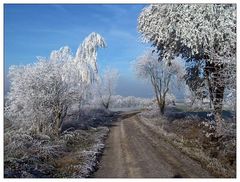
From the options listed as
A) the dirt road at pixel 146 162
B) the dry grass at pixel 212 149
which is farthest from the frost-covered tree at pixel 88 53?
the dirt road at pixel 146 162

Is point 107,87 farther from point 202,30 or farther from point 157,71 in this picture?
point 202,30

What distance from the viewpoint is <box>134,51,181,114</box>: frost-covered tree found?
54938 mm

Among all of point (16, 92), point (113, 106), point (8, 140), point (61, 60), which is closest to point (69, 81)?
point (61, 60)

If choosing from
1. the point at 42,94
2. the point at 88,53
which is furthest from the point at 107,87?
the point at 42,94

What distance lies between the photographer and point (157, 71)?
56.7 m

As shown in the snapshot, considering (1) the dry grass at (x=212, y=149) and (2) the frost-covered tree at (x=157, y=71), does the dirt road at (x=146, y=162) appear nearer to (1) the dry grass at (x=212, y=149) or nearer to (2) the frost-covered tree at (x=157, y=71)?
(1) the dry grass at (x=212, y=149)

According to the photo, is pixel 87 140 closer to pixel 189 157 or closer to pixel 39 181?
pixel 189 157

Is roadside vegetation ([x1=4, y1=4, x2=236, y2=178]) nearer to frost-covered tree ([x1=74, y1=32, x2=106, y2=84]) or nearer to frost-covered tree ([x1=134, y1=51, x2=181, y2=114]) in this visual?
frost-covered tree ([x1=134, y1=51, x2=181, y2=114])

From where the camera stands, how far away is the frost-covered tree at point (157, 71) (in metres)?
54.9

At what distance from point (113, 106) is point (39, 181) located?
86592 mm

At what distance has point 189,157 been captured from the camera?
19.5 m

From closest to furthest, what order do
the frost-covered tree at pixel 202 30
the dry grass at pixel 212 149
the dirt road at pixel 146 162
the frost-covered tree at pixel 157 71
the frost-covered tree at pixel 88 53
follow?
the dirt road at pixel 146 162 → the dry grass at pixel 212 149 → the frost-covered tree at pixel 202 30 → the frost-covered tree at pixel 157 71 → the frost-covered tree at pixel 88 53

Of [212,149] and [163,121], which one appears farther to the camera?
[163,121]

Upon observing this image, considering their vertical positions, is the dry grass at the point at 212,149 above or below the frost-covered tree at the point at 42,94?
below
